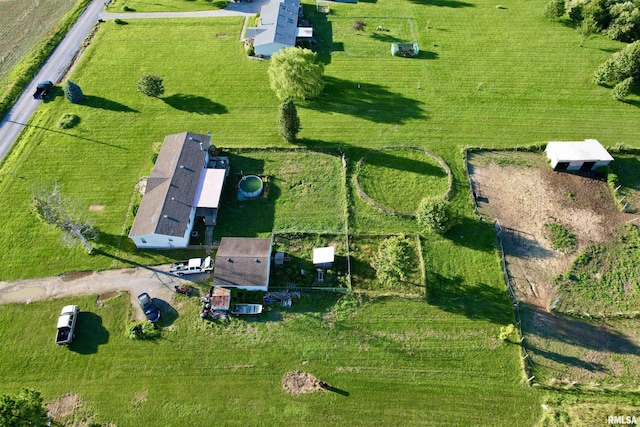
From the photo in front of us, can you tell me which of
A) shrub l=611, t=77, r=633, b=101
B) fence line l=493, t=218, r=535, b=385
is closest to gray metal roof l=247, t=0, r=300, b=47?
fence line l=493, t=218, r=535, b=385

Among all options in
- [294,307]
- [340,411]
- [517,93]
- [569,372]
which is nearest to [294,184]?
[294,307]

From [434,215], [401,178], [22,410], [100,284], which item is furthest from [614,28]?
[22,410]

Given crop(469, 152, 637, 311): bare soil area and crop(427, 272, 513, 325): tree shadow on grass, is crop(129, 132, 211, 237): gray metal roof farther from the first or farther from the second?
crop(469, 152, 637, 311): bare soil area

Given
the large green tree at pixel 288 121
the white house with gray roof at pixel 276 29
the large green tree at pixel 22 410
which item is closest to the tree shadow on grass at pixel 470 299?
the large green tree at pixel 288 121

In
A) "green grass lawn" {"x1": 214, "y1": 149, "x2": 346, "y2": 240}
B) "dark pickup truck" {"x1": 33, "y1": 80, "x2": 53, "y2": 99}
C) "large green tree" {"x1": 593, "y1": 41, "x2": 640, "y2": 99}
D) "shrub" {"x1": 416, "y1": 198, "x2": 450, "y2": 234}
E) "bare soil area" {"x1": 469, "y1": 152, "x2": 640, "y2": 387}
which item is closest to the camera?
"bare soil area" {"x1": 469, "y1": 152, "x2": 640, "y2": 387}

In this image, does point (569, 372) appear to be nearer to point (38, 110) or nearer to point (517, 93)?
point (517, 93)

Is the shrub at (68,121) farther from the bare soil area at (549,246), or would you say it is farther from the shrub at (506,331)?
the shrub at (506,331)
